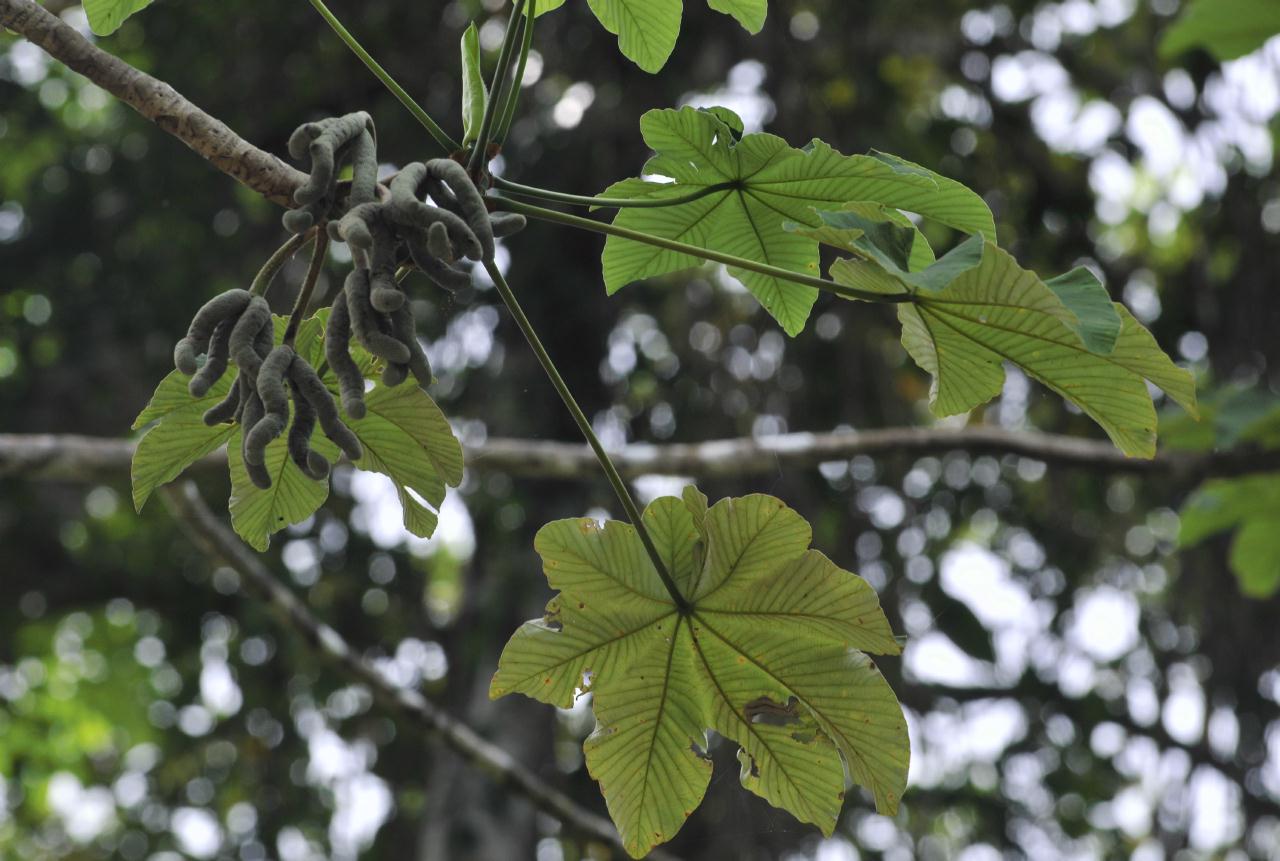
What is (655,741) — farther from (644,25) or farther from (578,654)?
(644,25)

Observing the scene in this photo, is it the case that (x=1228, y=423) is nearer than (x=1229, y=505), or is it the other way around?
(x=1228, y=423)

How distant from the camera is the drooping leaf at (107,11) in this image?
121cm

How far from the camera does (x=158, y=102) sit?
1070 mm

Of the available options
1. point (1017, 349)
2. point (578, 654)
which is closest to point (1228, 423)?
point (1017, 349)

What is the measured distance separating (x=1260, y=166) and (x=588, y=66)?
2.24m

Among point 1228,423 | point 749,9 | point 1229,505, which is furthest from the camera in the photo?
point 1229,505

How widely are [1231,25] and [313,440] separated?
1982 millimetres

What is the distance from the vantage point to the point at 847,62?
11.4 feet

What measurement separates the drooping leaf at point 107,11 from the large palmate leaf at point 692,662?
0.68 metres

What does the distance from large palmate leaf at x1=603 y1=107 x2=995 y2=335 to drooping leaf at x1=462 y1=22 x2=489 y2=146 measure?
0.58 feet

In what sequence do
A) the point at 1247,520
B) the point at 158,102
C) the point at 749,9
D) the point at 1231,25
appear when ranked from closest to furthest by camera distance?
the point at 158,102, the point at 749,9, the point at 1231,25, the point at 1247,520

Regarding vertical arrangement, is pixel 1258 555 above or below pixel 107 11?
below

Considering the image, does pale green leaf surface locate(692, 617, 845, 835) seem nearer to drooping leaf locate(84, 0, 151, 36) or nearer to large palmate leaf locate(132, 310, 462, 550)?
large palmate leaf locate(132, 310, 462, 550)

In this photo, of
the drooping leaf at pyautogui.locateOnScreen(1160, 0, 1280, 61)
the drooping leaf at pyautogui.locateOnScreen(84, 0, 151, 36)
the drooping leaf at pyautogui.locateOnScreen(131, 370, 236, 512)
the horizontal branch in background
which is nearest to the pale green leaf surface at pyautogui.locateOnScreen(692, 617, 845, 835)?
the drooping leaf at pyautogui.locateOnScreen(131, 370, 236, 512)
